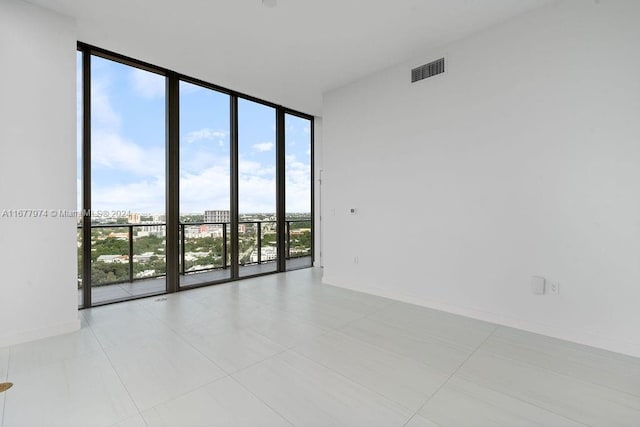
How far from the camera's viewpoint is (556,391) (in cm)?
181

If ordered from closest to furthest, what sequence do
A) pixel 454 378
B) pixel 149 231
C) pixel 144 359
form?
pixel 454 378, pixel 144 359, pixel 149 231

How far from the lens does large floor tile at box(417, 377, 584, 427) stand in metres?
1.53

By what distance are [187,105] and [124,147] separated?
106 cm

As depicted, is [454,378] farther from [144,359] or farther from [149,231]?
[149,231]

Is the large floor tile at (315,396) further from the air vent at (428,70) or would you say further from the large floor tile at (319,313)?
the air vent at (428,70)

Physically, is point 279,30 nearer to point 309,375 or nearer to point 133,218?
point 133,218

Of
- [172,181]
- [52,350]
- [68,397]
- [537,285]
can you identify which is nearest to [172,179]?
[172,181]

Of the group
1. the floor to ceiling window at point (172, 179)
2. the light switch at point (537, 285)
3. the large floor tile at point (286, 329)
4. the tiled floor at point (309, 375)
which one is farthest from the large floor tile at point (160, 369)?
the light switch at point (537, 285)

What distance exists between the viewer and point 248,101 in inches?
189

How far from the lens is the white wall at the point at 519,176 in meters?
2.34

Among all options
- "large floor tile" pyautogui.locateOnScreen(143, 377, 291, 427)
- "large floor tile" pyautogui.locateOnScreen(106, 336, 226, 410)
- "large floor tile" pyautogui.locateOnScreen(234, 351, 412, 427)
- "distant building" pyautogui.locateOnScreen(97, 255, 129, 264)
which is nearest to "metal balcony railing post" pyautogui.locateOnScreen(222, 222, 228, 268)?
"distant building" pyautogui.locateOnScreen(97, 255, 129, 264)

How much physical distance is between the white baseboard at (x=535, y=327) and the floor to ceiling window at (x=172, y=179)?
2598 millimetres

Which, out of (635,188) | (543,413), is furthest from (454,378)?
(635,188)

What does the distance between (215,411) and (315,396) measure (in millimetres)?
581
